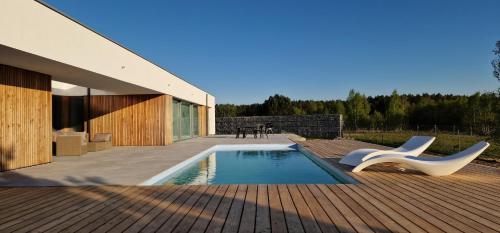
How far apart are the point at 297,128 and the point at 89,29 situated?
63.7 feet

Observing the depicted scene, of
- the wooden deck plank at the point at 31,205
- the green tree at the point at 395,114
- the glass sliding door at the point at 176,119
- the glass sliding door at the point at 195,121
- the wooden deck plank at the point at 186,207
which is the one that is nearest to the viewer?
the wooden deck plank at the point at 186,207

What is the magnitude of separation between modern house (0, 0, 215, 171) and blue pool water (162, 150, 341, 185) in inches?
123

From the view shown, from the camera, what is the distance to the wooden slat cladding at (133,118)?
1227cm

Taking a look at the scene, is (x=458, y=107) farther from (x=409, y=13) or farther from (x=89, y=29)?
(x=89, y=29)

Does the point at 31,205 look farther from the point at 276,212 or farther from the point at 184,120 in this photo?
the point at 184,120

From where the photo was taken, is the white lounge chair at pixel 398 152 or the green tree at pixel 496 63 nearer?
the white lounge chair at pixel 398 152

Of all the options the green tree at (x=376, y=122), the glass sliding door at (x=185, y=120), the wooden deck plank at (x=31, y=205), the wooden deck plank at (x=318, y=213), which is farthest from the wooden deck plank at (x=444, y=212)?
the green tree at (x=376, y=122)

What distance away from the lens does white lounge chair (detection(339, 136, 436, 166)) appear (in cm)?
625

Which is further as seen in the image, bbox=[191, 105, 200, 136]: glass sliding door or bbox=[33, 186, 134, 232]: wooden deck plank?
bbox=[191, 105, 200, 136]: glass sliding door

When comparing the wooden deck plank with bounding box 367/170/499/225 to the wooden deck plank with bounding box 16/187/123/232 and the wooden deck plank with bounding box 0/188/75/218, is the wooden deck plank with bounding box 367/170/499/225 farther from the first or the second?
the wooden deck plank with bounding box 0/188/75/218

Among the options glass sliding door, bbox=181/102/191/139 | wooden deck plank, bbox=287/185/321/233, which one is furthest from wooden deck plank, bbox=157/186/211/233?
glass sliding door, bbox=181/102/191/139

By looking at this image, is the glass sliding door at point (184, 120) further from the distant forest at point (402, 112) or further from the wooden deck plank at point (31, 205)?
the distant forest at point (402, 112)

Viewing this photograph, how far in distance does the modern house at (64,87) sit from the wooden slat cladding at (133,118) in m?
0.04

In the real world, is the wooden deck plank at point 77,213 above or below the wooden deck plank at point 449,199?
above
